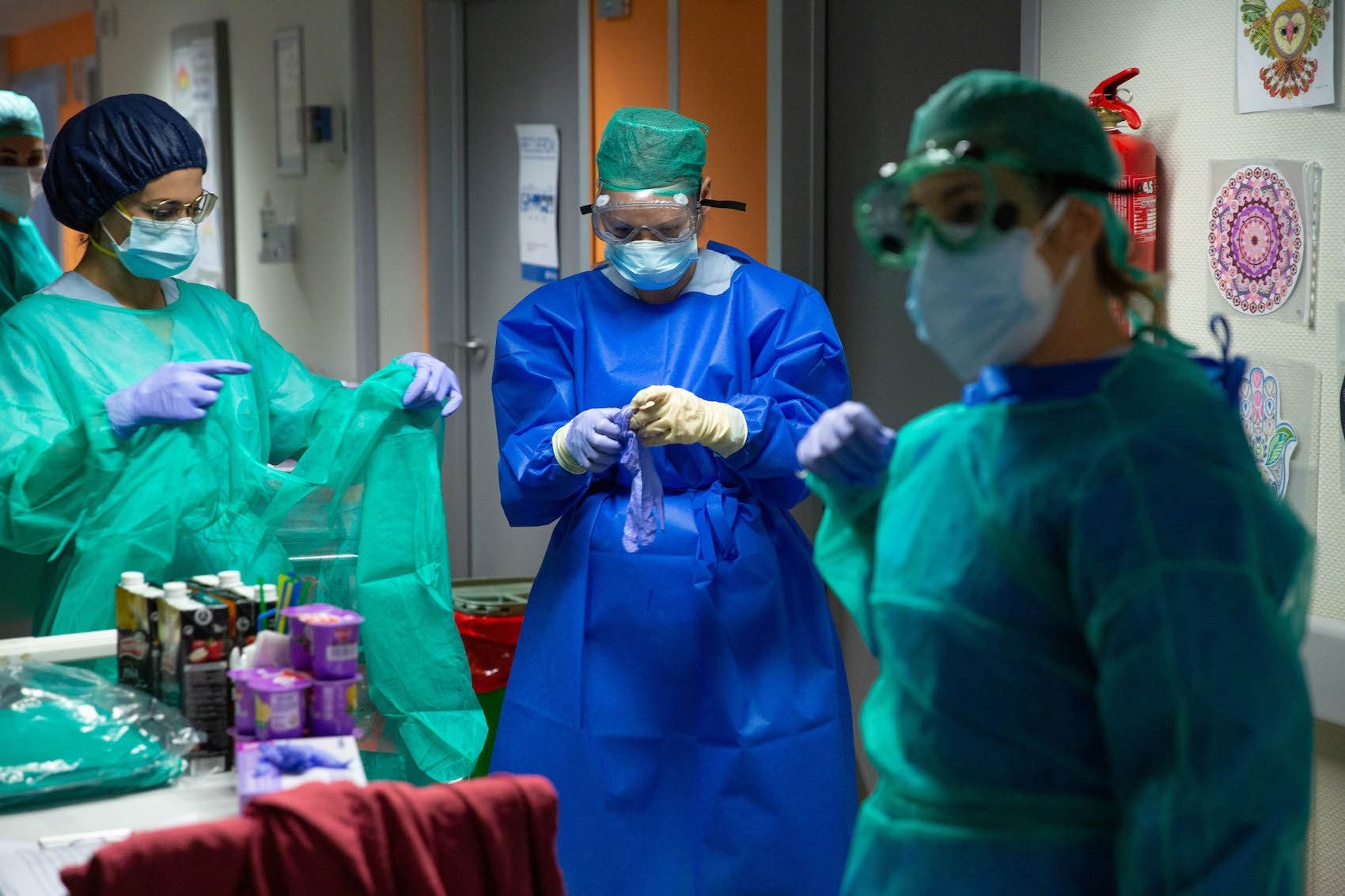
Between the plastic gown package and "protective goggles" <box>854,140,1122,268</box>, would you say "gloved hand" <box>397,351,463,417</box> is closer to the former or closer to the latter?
the plastic gown package

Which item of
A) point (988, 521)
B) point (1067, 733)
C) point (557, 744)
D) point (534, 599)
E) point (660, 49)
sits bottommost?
point (557, 744)

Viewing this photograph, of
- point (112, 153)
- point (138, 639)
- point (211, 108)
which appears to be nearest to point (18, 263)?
point (112, 153)

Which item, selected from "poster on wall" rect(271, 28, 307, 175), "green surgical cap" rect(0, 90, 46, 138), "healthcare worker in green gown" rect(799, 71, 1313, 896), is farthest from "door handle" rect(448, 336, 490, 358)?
"healthcare worker in green gown" rect(799, 71, 1313, 896)

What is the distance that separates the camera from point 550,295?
103 inches

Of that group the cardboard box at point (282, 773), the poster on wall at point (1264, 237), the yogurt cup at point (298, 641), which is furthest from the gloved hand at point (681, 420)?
the poster on wall at point (1264, 237)

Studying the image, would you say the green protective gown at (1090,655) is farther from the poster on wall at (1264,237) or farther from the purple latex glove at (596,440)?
the poster on wall at (1264,237)

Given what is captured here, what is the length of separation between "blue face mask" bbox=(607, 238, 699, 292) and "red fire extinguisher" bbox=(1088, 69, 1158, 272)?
769mm

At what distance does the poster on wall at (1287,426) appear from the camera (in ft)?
7.77

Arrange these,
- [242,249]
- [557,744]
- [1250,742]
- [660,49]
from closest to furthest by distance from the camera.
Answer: [1250,742]
[557,744]
[660,49]
[242,249]

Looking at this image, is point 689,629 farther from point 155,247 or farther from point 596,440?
point 155,247

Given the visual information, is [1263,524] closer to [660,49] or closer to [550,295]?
[550,295]

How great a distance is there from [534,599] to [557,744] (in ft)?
0.88

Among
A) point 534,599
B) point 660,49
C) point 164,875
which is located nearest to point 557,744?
point 534,599

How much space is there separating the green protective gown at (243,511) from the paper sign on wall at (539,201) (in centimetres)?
220
